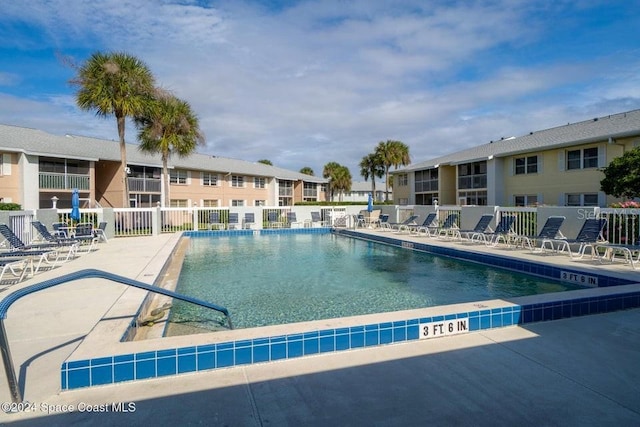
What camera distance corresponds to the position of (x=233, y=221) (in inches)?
793

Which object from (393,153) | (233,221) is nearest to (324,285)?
(233,221)

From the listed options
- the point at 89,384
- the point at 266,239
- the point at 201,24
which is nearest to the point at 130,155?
the point at 266,239

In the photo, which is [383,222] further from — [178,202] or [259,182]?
[259,182]

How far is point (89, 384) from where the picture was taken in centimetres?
303

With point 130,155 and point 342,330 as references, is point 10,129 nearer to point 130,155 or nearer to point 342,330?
point 130,155

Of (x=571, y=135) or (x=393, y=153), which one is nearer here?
(x=571, y=135)

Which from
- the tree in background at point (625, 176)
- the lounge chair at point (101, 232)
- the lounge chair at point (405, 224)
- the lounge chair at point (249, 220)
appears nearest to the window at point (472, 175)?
the tree in background at point (625, 176)

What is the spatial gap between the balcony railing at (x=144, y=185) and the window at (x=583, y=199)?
27394mm

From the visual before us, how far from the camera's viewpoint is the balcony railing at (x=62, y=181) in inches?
877

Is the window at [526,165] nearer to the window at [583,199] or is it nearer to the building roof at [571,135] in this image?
the building roof at [571,135]

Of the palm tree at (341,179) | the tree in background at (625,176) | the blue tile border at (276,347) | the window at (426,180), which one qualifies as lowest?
the blue tile border at (276,347)

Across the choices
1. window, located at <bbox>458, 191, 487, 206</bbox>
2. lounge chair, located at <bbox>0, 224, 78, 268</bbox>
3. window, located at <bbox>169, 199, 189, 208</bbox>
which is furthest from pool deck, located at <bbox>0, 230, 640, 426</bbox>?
window, located at <bbox>169, 199, 189, 208</bbox>

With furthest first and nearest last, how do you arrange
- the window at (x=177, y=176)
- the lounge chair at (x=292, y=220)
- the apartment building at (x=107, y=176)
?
the window at (x=177, y=176) < the lounge chair at (x=292, y=220) < the apartment building at (x=107, y=176)

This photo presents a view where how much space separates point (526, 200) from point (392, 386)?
23.6 metres
